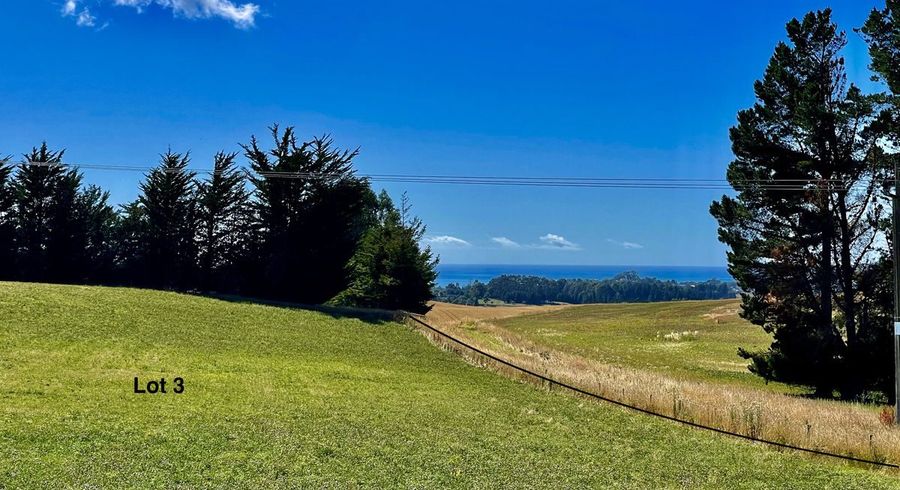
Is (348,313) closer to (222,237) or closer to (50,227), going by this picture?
(222,237)

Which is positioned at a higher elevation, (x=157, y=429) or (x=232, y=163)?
(x=232, y=163)

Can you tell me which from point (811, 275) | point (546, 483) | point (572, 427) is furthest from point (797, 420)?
point (811, 275)

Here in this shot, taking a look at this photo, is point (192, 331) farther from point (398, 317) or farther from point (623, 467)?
point (623, 467)

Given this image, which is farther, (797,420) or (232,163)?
(232,163)

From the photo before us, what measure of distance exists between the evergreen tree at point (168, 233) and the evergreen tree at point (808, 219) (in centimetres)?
3328

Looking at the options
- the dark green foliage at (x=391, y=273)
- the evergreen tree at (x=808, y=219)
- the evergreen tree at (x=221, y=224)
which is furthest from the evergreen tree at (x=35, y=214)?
the evergreen tree at (x=808, y=219)

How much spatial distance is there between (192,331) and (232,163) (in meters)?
21.2

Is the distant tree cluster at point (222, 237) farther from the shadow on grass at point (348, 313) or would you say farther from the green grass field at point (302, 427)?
the green grass field at point (302, 427)

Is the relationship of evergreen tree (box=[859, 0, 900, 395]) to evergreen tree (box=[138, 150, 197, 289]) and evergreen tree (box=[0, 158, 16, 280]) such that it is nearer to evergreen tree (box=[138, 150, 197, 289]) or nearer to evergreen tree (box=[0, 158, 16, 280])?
evergreen tree (box=[138, 150, 197, 289])

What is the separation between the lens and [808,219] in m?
24.9

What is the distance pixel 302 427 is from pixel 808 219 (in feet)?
73.2

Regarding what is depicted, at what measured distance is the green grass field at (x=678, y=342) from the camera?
32156 millimetres

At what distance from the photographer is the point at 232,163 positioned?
40969mm

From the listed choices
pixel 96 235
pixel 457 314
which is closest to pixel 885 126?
pixel 96 235
